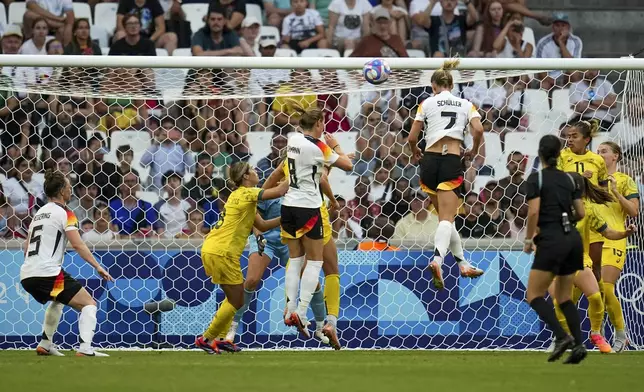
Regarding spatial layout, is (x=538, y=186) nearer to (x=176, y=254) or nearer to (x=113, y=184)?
(x=176, y=254)

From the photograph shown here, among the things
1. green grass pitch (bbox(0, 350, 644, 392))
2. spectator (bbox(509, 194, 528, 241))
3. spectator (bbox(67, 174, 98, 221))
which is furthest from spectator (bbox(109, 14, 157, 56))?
green grass pitch (bbox(0, 350, 644, 392))

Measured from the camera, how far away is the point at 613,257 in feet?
38.9

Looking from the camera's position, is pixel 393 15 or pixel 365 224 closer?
pixel 365 224

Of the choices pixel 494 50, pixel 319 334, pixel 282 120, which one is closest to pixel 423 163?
pixel 319 334

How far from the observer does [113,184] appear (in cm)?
1329

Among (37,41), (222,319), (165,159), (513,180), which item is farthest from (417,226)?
(37,41)

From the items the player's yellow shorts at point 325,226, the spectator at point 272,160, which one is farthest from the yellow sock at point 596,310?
the spectator at point 272,160

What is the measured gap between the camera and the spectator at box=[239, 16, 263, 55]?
16.9 metres

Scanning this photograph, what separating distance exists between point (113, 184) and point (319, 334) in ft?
11.9

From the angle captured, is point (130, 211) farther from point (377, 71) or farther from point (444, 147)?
point (444, 147)

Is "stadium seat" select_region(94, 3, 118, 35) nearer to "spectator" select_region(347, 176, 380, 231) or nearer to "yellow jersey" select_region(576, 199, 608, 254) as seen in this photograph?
"spectator" select_region(347, 176, 380, 231)

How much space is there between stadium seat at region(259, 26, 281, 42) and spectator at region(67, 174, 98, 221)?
15.4 ft

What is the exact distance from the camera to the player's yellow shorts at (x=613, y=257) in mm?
11836

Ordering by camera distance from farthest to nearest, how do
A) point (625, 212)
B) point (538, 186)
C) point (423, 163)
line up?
1. point (625, 212)
2. point (423, 163)
3. point (538, 186)
